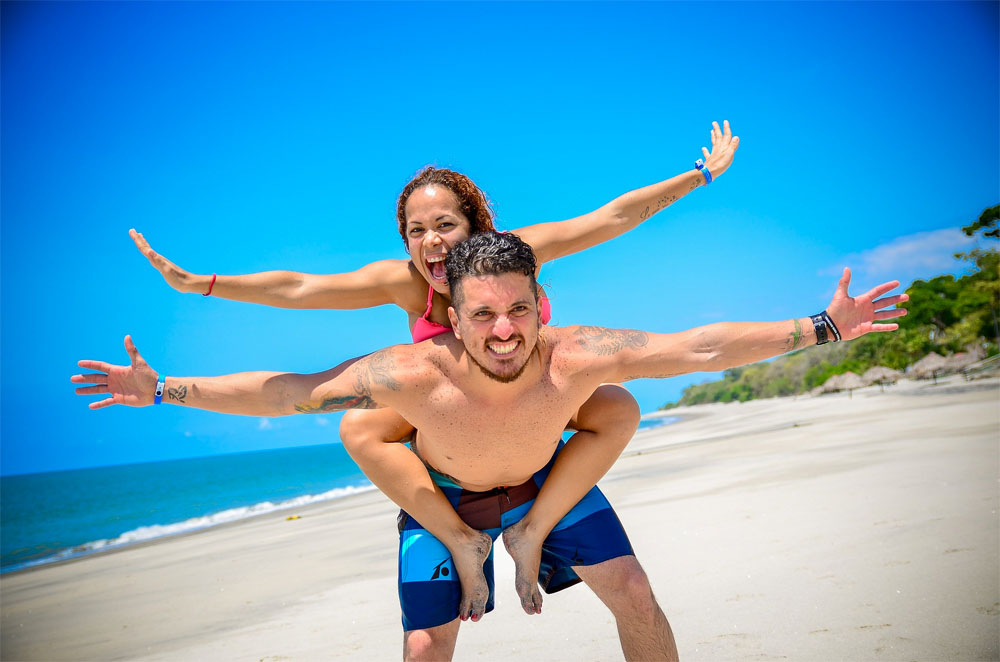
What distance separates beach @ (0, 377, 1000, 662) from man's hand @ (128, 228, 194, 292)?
316 cm

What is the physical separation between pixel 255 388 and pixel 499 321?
115cm

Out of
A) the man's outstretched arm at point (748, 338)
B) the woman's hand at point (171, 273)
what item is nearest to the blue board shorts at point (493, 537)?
the man's outstretched arm at point (748, 338)

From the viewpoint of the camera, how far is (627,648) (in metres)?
3.40

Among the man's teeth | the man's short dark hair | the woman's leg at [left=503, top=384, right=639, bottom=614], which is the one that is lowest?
the woman's leg at [left=503, top=384, right=639, bottom=614]

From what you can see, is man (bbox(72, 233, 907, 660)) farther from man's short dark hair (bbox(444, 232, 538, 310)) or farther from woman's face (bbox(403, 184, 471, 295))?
woman's face (bbox(403, 184, 471, 295))

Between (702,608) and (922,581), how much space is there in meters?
1.58

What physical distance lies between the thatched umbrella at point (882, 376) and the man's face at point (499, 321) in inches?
1412

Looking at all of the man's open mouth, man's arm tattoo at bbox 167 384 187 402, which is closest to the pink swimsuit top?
the man's open mouth

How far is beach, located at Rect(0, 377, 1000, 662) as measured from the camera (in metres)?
4.56

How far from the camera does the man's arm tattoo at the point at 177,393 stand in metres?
3.00

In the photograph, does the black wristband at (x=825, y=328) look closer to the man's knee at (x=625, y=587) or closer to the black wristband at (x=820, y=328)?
the black wristband at (x=820, y=328)

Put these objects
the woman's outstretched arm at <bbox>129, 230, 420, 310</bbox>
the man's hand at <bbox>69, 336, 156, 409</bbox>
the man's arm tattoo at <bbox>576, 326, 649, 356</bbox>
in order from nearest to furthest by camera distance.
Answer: the man's hand at <bbox>69, 336, 156, 409</bbox>
the man's arm tattoo at <bbox>576, 326, 649, 356</bbox>
the woman's outstretched arm at <bbox>129, 230, 420, 310</bbox>

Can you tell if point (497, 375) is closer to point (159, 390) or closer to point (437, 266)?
point (437, 266)

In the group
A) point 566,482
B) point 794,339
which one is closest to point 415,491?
point 566,482
